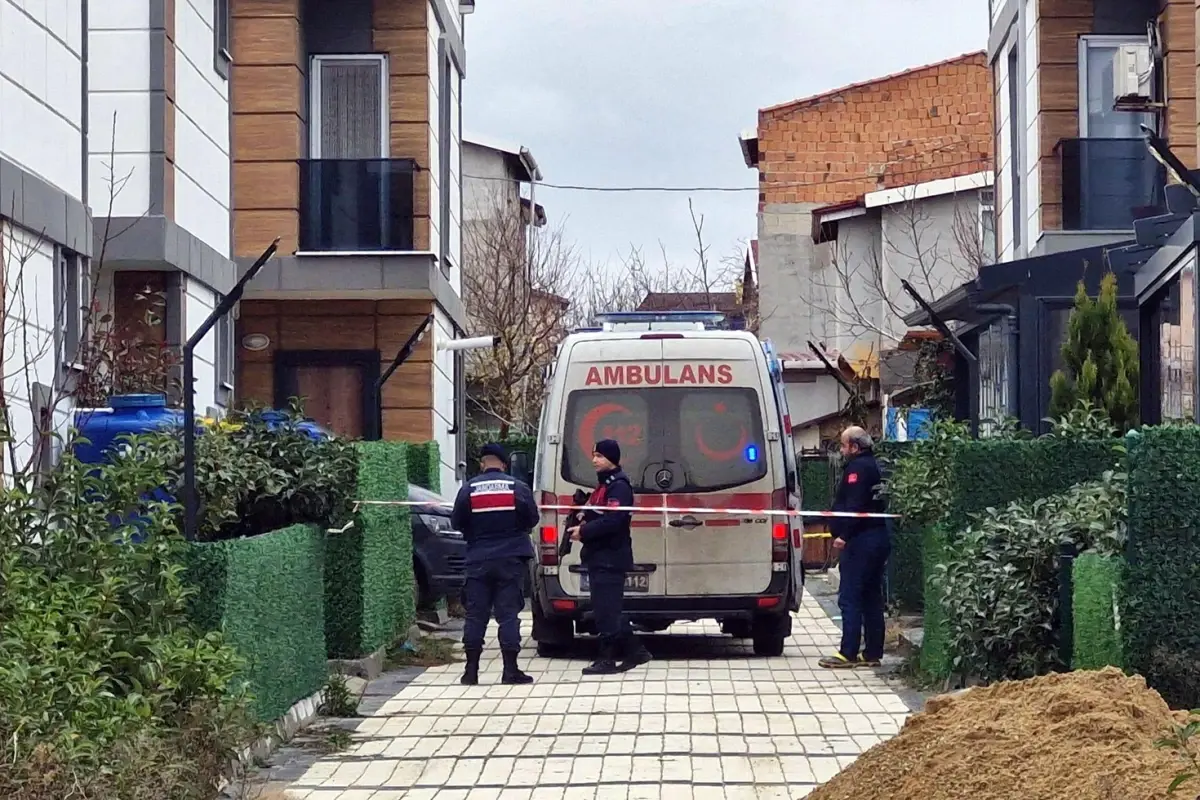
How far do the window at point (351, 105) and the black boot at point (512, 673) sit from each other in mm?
11329

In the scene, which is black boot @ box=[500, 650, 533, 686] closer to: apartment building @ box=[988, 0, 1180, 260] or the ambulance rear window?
the ambulance rear window

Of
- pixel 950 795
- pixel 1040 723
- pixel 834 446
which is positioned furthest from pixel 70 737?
pixel 834 446

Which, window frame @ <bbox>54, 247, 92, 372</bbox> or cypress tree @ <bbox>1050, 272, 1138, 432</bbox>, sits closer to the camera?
window frame @ <bbox>54, 247, 92, 372</bbox>

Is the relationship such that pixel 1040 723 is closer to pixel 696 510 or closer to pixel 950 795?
pixel 950 795

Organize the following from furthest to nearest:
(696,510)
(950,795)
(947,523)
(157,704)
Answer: (696,510), (947,523), (157,704), (950,795)

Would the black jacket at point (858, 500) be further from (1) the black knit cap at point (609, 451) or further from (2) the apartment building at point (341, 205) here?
(2) the apartment building at point (341, 205)

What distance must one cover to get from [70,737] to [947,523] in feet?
23.3

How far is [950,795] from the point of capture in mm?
6941

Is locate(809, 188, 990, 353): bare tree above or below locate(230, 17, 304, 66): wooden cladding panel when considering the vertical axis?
below

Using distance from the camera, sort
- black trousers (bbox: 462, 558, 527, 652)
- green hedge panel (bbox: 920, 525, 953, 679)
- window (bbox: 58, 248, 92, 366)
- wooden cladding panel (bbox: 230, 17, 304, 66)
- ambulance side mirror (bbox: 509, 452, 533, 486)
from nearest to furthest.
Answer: green hedge panel (bbox: 920, 525, 953, 679) < window (bbox: 58, 248, 92, 366) < black trousers (bbox: 462, 558, 527, 652) < ambulance side mirror (bbox: 509, 452, 533, 486) < wooden cladding panel (bbox: 230, 17, 304, 66)

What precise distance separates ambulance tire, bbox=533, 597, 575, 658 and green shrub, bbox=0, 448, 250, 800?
21.8 ft

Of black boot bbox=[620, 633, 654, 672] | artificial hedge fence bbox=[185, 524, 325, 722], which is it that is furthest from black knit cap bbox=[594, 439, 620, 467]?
artificial hedge fence bbox=[185, 524, 325, 722]

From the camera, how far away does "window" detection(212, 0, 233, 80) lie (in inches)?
727

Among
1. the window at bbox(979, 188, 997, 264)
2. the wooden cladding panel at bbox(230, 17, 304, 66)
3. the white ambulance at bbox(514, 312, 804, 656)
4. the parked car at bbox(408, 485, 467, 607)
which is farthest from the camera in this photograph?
the window at bbox(979, 188, 997, 264)
